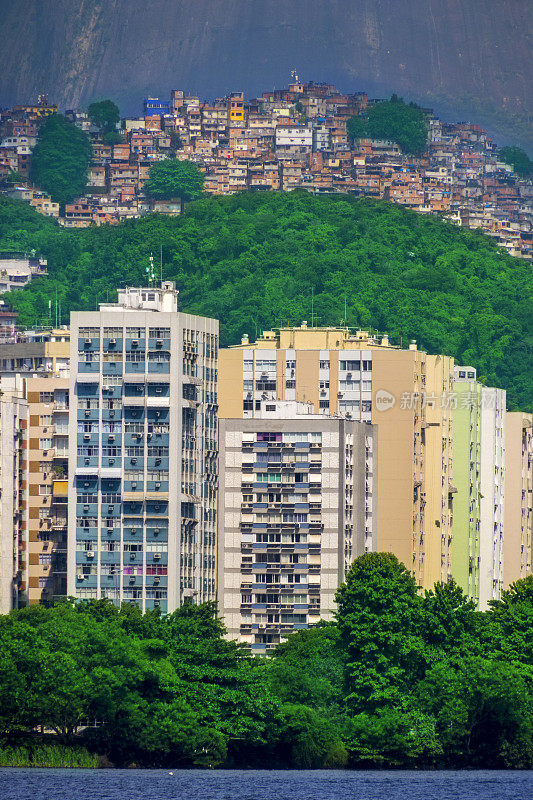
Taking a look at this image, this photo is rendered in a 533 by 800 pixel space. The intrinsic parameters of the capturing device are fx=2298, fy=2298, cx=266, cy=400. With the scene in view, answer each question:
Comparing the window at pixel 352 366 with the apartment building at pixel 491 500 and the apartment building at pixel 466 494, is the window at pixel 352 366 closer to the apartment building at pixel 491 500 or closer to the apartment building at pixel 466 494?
the apartment building at pixel 466 494

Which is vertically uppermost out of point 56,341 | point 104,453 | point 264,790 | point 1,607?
point 56,341

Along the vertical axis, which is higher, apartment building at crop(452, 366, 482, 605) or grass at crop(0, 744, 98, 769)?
apartment building at crop(452, 366, 482, 605)

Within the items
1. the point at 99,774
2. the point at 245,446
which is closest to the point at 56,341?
the point at 245,446

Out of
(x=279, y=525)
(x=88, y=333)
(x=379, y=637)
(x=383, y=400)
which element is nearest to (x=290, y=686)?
(x=379, y=637)

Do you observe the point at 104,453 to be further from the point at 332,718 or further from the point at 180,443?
the point at 332,718

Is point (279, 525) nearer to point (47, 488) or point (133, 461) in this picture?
point (133, 461)

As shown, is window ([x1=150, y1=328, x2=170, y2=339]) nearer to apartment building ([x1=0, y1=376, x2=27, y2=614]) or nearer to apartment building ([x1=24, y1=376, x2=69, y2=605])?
apartment building ([x1=24, y1=376, x2=69, y2=605])

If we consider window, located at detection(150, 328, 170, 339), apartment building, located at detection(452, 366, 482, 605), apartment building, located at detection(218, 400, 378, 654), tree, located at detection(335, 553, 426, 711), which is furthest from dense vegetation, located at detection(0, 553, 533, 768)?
apartment building, located at detection(452, 366, 482, 605)
